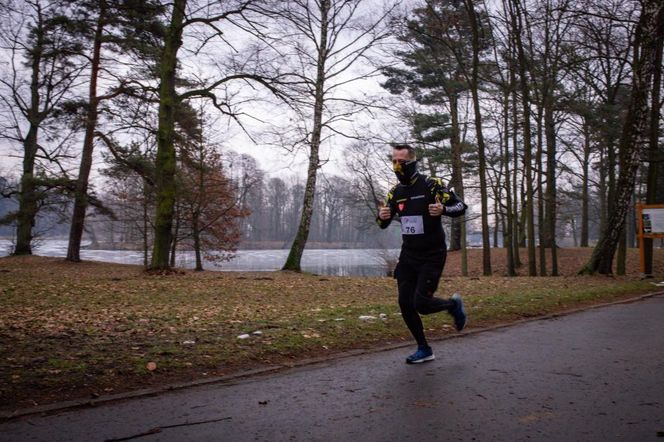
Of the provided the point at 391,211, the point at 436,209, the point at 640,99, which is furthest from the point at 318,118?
the point at 436,209

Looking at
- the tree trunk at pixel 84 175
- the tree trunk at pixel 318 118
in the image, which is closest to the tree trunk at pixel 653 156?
the tree trunk at pixel 318 118

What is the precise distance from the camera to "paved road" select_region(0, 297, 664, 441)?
129 inches

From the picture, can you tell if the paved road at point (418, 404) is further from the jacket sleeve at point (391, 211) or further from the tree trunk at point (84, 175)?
the tree trunk at point (84, 175)

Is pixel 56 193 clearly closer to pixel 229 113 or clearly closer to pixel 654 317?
pixel 229 113

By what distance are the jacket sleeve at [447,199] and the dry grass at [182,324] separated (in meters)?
2.12

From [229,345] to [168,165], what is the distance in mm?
11002

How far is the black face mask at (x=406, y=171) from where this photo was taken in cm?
520

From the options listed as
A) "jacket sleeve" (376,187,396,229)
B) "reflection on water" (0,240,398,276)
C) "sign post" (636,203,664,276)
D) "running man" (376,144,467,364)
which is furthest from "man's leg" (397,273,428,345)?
"reflection on water" (0,240,398,276)

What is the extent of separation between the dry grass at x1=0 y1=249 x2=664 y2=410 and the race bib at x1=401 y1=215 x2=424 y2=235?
1.70 m

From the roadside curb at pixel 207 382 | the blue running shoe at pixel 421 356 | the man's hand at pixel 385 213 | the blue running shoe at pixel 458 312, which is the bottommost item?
the roadside curb at pixel 207 382

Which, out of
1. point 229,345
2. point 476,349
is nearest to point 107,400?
point 229,345

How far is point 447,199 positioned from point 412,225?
445 millimetres

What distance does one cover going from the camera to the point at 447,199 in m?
5.12

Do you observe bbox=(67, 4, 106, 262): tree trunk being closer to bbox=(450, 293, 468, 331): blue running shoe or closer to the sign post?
bbox=(450, 293, 468, 331): blue running shoe
